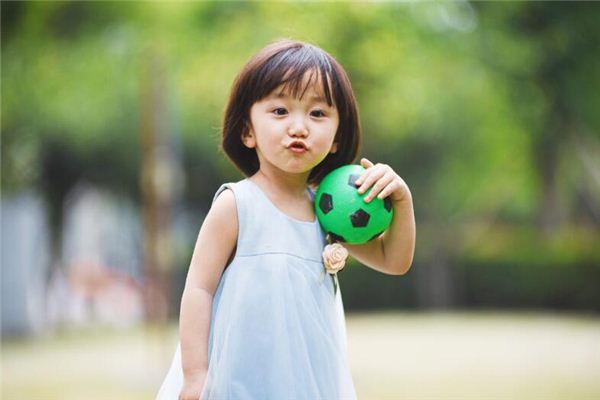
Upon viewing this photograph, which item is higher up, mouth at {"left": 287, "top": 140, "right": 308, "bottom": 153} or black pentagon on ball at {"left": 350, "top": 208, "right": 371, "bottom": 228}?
mouth at {"left": 287, "top": 140, "right": 308, "bottom": 153}

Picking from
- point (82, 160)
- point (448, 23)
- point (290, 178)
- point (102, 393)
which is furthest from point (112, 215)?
point (290, 178)

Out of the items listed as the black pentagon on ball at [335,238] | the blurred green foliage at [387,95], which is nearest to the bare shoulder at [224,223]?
the black pentagon on ball at [335,238]

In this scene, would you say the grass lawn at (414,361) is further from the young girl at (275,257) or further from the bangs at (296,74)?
the bangs at (296,74)

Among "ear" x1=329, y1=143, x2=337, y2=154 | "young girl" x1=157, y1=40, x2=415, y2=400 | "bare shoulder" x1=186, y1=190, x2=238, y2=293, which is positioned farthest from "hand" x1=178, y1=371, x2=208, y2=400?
"ear" x1=329, y1=143, x2=337, y2=154

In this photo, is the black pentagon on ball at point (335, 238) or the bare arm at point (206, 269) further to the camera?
the black pentagon on ball at point (335, 238)

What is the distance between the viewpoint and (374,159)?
20.5m

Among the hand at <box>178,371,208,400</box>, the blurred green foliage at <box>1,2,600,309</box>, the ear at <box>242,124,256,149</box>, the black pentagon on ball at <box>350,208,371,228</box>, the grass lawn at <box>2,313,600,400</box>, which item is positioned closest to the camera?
the hand at <box>178,371,208,400</box>

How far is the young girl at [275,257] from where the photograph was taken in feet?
8.47

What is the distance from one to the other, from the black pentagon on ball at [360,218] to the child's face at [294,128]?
0.20 meters

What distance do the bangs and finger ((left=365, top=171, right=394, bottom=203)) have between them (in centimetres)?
27

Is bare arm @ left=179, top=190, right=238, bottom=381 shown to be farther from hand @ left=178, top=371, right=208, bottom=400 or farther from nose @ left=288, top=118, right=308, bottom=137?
nose @ left=288, top=118, right=308, bottom=137

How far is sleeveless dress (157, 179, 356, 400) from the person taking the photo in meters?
2.57

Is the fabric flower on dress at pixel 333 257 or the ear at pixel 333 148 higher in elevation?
the ear at pixel 333 148

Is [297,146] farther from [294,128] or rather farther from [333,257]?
[333,257]
